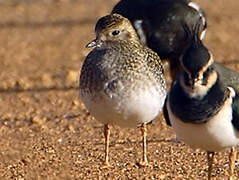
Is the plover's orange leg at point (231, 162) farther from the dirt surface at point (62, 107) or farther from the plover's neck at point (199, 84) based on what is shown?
the plover's neck at point (199, 84)

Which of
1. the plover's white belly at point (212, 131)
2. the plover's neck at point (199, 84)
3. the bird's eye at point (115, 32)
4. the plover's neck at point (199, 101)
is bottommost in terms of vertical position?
the plover's white belly at point (212, 131)

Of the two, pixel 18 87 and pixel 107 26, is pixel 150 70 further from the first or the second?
pixel 18 87

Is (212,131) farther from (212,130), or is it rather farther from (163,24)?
(163,24)

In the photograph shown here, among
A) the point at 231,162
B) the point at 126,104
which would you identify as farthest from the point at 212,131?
the point at 126,104

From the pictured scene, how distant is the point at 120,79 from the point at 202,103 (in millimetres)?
1152

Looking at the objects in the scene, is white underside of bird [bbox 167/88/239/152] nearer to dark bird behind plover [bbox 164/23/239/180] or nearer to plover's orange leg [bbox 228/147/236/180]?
dark bird behind plover [bbox 164/23/239/180]

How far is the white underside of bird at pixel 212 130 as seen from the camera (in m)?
5.51

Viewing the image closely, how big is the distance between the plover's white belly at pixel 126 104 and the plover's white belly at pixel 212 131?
0.75m

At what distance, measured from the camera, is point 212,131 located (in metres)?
5.52

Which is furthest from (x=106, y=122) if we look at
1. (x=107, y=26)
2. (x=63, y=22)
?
(x=63, y=22)

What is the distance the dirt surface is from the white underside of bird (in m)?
1.03

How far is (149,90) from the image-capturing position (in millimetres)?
6457

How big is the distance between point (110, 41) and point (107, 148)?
1046mm

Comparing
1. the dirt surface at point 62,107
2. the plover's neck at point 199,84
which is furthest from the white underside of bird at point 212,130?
the dirt surface at point 62,107
